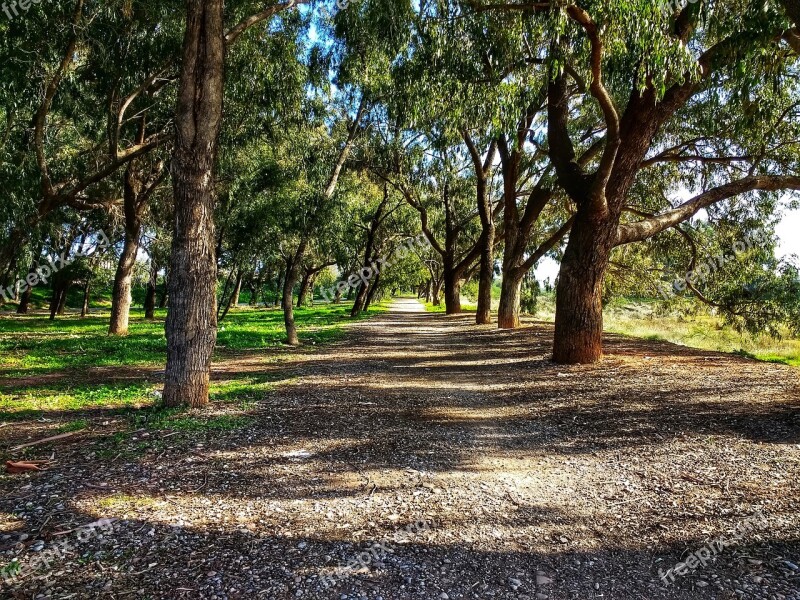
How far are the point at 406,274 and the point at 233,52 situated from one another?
35.0m

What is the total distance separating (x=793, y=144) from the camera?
11203mm

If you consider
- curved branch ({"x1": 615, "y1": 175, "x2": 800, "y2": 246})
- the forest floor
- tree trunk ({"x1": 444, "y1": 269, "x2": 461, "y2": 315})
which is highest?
curved branch ({"x1": 615, "y1": 175, "x2": 800, "y2": 246})

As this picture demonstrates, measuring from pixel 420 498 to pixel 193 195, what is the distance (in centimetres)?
442

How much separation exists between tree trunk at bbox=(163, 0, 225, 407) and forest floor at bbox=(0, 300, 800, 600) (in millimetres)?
800

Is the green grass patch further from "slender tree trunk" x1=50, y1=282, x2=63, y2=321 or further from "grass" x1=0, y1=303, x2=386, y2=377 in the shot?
"slender tree trunk" x1=50, y1=282, x2=63, y2=321

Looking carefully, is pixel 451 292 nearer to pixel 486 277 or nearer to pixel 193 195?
pixel 486 277

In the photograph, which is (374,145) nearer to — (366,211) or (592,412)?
(366,211)

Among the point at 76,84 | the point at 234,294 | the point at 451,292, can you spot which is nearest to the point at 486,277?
the point at 451,292

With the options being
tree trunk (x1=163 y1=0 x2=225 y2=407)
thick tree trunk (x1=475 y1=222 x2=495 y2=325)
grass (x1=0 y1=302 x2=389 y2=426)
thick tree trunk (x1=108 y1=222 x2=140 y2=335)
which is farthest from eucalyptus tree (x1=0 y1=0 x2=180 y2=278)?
thick tree trunk (x1=475 y1=222 x2=495 y2=325)

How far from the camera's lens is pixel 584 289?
941 cm

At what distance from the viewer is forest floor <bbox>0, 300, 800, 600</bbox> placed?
110 inches

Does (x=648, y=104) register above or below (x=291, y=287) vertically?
above

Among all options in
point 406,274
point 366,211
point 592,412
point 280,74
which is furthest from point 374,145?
point 406,274

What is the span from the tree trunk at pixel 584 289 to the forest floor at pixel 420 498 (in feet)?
7.09
